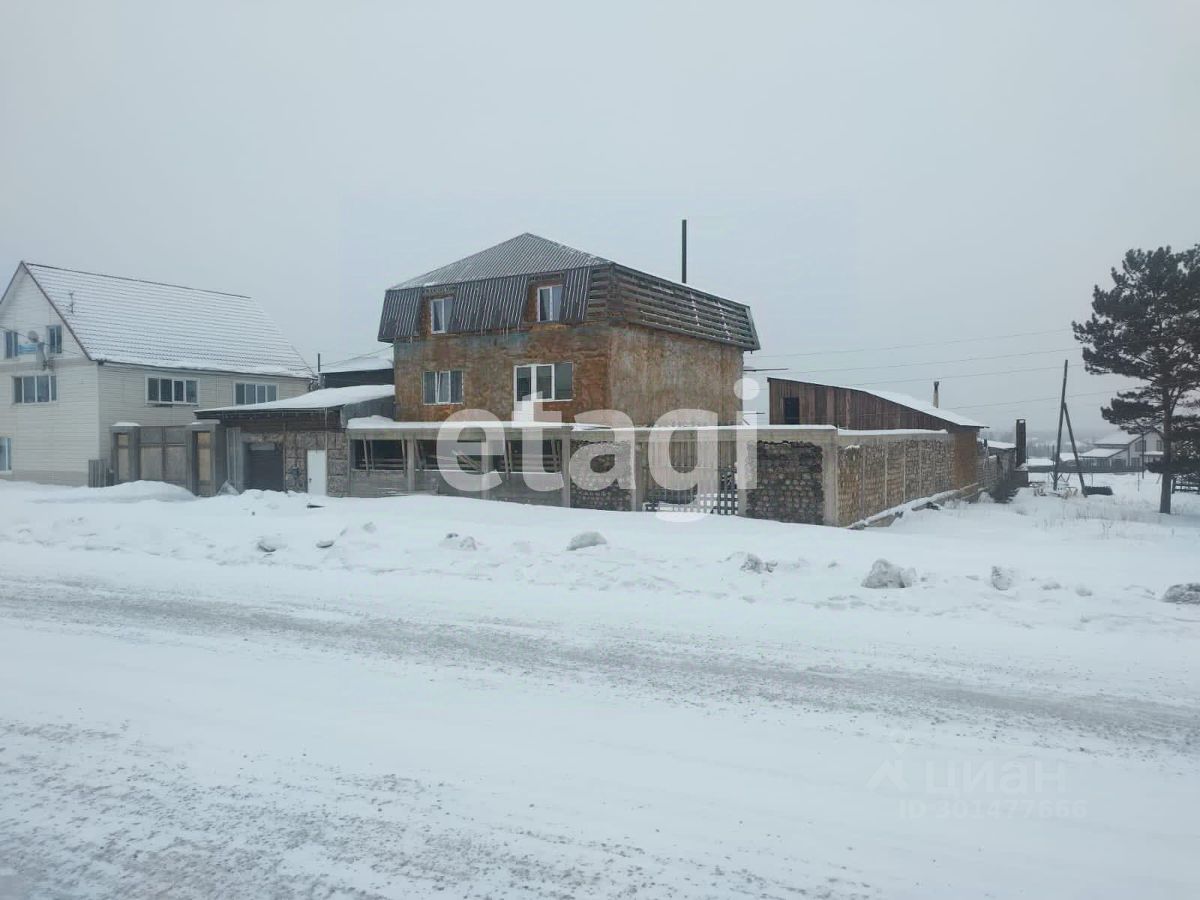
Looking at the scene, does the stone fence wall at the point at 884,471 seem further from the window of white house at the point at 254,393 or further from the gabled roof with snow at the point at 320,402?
the window of white house at the point at 254,393

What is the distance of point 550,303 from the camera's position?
997 inches

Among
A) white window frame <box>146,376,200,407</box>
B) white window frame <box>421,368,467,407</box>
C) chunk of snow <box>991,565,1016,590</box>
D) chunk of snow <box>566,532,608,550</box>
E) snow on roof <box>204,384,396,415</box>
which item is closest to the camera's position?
chunk of snow <box>991,565,1016,590</box>

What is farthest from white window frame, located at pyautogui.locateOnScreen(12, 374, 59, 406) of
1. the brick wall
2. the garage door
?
the brick wall

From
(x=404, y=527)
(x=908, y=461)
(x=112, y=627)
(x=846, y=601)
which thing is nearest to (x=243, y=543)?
(x=404, y=527)

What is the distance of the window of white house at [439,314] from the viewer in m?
27.4

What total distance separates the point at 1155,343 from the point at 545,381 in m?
27.4

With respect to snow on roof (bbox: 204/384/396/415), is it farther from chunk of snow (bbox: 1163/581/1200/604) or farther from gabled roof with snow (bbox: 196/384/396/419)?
chunk of snow (bbox: 1163/581/1200/604)

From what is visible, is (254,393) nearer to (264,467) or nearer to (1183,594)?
(264,467)

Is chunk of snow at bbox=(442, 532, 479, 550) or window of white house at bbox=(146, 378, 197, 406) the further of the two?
window of white house at bbox=(146, 378, 197, 406)

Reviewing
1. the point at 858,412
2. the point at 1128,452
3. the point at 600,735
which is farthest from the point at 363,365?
the point at 1128,452

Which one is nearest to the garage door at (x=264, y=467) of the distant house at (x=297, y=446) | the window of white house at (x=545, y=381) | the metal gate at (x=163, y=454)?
the distant house at (x=297, y=446)

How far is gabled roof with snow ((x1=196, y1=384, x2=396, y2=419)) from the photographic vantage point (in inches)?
995

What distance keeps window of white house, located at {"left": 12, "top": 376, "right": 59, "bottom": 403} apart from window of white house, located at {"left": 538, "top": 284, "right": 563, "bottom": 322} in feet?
70.9

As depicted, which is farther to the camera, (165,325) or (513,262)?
(165,325)
